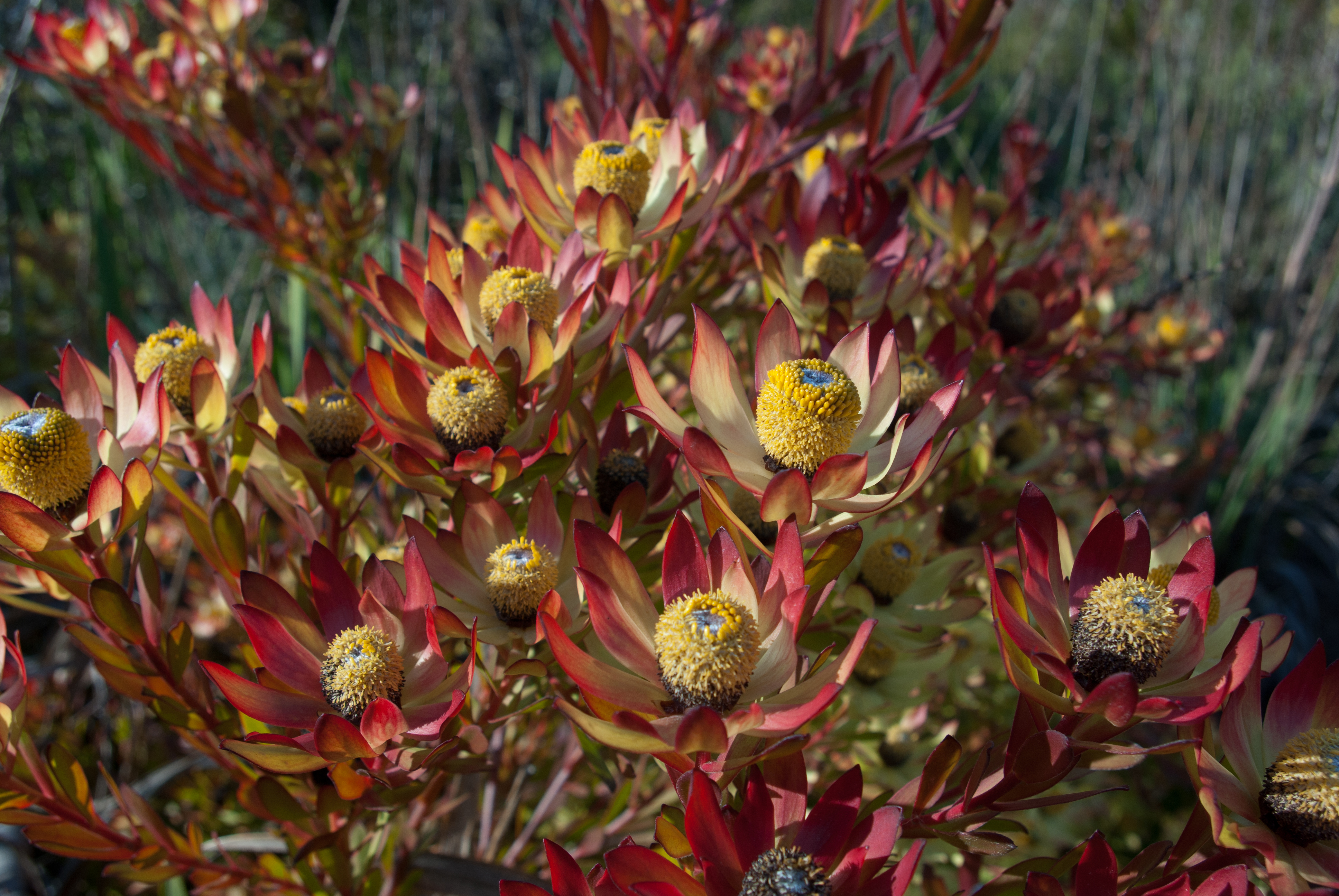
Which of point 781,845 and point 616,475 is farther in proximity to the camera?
point 616,475

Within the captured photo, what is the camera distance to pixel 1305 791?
0.58 metres

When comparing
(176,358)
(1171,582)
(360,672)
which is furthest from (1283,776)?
(176,358)

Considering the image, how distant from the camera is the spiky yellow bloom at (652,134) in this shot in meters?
0.98

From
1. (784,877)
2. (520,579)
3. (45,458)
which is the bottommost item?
(784,877)

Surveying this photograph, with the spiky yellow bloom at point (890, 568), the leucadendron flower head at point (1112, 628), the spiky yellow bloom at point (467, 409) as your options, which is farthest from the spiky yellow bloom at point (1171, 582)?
the spiky yellow bloom at point (467, 409)

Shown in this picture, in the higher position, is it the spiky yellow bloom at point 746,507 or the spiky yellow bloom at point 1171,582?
the spiky yellow bloom at point 746,507

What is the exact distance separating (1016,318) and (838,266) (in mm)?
332

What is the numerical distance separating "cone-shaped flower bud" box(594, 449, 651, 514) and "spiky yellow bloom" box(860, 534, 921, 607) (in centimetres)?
29

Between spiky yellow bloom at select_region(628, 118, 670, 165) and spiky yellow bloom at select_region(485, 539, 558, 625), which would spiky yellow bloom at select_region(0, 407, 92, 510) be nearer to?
spiky yellow bloom at select_region(485, 539, 558, 625)

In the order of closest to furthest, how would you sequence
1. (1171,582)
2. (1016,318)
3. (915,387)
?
(1171,582) < (915,387) < (1016,318)

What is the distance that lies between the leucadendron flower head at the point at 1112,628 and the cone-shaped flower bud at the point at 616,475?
1.14ft

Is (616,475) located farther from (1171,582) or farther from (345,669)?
(1171,582)

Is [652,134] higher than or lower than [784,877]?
higher

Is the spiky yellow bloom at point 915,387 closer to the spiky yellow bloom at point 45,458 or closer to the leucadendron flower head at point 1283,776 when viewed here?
the leucadendron flower head at point 1283,776
